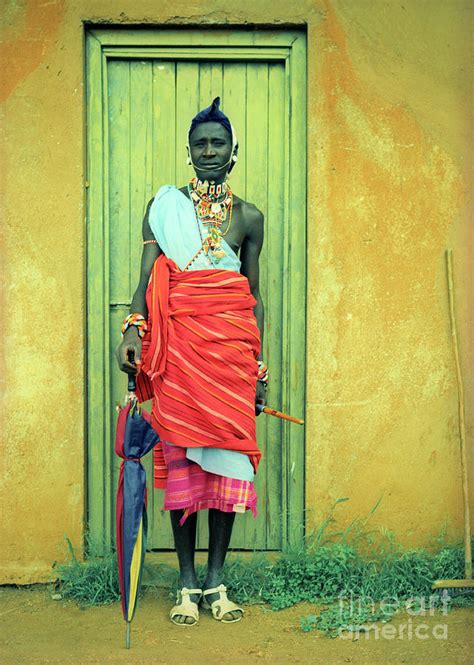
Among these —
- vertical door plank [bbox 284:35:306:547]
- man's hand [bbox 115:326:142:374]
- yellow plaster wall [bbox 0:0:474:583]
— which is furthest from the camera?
vertical door plank [bbox 284:35:306:547]

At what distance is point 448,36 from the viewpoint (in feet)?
14.8

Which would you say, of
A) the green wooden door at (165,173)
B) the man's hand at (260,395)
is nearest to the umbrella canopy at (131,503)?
the man's hand at (260,395)

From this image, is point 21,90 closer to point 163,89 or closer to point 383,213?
point 163,89

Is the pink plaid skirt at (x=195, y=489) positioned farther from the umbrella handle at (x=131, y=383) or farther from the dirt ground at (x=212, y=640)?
the dirt ground at (x=212, y=640)

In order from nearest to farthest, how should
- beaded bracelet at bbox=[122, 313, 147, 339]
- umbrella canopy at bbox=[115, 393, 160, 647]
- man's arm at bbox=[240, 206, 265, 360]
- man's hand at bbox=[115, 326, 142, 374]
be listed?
umbrella canopy at bbox=[115, 393, 160, 647]
man's hand at bbox=[115, 326, 142, 374]
beaded bracelet at bbox=[122, 313, 147, 339]
man's arm at bbox=[240, 206, 265, 360]

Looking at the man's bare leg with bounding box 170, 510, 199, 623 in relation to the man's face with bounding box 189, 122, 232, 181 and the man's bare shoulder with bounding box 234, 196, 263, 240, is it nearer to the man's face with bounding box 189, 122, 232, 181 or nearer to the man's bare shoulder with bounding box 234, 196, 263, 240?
the man's bare shoulder with bounding box 234, 196, 263, 240

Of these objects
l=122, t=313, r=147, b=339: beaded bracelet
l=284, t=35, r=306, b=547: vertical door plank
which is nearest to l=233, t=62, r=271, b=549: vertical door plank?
l=284, t=35, r=306, b=547: vertical door plank

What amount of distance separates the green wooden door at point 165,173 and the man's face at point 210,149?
0.61 meters

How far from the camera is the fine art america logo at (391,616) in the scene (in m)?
3.86

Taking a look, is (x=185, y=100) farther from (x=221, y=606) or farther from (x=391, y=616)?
(x=391, y=616)

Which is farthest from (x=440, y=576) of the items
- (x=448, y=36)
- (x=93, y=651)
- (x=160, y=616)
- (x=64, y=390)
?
(x=448, y=36)

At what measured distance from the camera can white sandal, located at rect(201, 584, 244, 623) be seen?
4.00 m

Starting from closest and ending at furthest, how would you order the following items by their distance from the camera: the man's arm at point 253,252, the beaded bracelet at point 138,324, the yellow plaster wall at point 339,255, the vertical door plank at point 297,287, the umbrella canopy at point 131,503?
the umbrella canopy at point 131,503
the beaded bracelet at point 138,324
the man's arm at point 253,252
the yellow plaster wall at point 339,255
the vertical door plank at point 297,287

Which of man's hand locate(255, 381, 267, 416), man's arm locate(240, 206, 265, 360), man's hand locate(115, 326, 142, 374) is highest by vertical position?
man's arm locate(240, 206, 265, 360)
